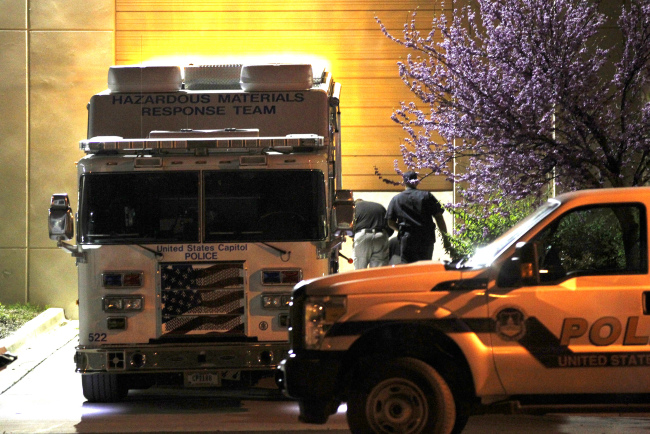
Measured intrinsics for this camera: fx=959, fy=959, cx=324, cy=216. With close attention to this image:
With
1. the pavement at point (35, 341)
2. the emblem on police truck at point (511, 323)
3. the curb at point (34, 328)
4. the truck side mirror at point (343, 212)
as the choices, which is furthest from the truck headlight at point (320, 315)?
the curb at point (34, 328)

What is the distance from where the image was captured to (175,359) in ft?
28.3

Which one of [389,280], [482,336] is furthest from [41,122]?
[482,336]

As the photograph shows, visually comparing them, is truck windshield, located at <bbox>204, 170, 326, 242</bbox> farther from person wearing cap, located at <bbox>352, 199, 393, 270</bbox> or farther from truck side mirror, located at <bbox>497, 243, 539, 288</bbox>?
person wearing cap, located at <bbox>352, 199, 393, 270</bbox>

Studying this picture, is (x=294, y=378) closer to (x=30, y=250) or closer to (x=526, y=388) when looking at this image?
(x=526, y=388)

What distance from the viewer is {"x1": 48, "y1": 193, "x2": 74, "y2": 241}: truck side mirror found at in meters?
8.69

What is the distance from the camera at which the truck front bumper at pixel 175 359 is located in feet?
28.3

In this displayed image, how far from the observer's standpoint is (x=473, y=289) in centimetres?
647

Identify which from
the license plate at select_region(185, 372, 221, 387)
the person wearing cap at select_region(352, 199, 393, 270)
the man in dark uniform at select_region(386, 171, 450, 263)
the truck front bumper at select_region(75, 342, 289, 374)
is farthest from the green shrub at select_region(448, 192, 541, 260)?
the license plate at select_region(185, 372, 221, 387)

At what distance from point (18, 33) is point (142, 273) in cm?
809

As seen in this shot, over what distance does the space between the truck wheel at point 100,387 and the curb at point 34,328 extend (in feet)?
6.93

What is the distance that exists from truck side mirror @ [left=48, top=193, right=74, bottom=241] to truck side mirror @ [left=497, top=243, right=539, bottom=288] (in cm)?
422

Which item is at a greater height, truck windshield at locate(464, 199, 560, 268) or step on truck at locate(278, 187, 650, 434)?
truck windshield at locate(464, 199, 560, 268)

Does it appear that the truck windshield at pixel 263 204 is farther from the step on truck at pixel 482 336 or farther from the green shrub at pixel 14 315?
the green shrub at pixel 14 315

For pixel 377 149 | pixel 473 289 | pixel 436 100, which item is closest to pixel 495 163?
pixel 436 100
